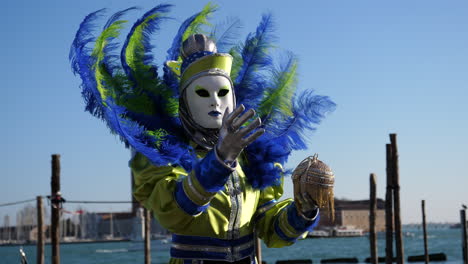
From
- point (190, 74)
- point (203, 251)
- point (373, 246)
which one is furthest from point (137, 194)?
point (373, 246)

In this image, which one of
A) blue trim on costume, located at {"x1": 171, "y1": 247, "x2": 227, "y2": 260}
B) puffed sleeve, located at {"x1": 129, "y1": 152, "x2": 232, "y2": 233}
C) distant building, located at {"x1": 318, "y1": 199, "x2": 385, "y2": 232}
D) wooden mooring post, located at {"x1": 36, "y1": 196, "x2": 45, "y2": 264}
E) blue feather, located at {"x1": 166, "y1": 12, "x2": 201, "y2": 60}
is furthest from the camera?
distant building, located at {"x1": 318, "y1": 199, "x2": 385, "y2": 232}

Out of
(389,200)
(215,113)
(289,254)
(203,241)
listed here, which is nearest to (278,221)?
(203,241)

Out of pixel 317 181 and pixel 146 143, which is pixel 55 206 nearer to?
pixel 146 143

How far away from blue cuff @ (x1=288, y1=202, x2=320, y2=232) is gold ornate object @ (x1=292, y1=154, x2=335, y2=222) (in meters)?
0.24

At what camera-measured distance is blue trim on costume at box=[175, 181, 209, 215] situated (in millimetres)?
3105

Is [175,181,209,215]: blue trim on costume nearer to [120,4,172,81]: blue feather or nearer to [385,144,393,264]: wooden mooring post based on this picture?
[120,4,172,81]: blue feather

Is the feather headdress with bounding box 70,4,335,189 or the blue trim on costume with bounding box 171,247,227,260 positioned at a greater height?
the feather headdress with bounding box 70,4,335,189

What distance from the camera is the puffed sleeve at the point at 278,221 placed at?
11.6 feet

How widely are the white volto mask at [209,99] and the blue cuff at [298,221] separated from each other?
0.54m

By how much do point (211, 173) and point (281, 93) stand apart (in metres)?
1.05

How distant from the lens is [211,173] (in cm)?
295

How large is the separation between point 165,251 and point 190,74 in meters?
64.3

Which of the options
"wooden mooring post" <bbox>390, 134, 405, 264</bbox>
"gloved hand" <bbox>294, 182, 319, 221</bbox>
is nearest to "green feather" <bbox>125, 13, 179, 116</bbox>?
"gloved hand" <bbox>294, 182, 319, 221</bbox>

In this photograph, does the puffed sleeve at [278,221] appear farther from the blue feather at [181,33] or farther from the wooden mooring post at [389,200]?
the wooden mooring post at [389,200]
